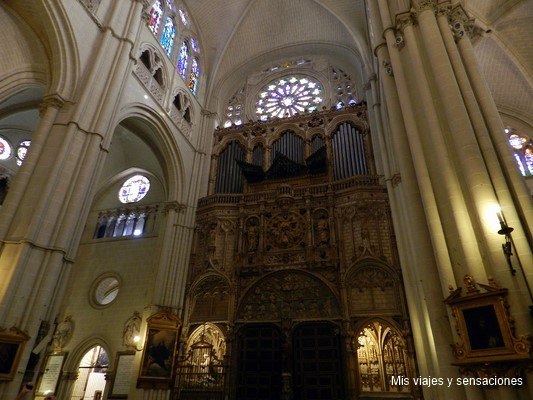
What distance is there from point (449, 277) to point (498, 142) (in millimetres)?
2887

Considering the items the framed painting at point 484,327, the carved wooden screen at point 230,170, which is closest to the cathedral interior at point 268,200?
the framed painting at point 484,327

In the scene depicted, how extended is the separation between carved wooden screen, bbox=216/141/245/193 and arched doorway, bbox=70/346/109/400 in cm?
1000

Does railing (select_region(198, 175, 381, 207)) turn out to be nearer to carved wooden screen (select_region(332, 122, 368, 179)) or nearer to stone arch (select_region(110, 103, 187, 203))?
carved wooden screen (select_region(332, 122, 368, 179))

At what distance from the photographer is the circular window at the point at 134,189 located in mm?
19188

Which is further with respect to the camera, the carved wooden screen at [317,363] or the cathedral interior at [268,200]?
the carved wooden screen at [317,363]

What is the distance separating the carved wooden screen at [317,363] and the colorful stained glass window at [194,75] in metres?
12.8

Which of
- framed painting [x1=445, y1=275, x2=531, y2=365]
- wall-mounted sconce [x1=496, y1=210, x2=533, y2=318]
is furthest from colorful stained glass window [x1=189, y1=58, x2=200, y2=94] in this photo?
framed painting [x1=445, y1=275, x2=531, y2=365]

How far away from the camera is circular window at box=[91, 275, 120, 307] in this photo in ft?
53.2

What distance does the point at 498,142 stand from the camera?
7090 mm

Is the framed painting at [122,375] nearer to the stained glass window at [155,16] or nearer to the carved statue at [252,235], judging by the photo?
the carved statue at [252,235]

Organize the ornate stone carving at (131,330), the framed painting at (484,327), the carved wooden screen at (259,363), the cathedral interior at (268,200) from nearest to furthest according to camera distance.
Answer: the framed painting at (484,327) → the cathedral interior at (268,200) → the carved wooden screen at (259,363) → the ornate stone carving at (131,330)

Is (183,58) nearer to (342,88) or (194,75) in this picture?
(194,75)

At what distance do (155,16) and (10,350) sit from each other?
45.7 ft

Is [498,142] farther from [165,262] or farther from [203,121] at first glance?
[203,121]
